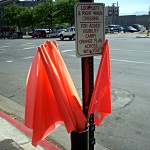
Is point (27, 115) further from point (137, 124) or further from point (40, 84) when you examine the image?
point (137, 124)

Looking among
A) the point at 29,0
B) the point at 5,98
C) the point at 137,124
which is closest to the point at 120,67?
the point at 5,98

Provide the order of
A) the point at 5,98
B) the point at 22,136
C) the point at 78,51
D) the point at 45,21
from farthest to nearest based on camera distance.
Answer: the point at 45,21, the point at 5,98, the point at 22,136, the point at 78,51

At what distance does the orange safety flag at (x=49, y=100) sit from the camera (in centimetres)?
253

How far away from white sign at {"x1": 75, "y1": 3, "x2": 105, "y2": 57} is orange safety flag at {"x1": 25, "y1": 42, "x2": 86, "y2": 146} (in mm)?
316

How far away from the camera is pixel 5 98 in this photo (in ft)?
24.3

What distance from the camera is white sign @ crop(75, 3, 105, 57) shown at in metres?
2.48

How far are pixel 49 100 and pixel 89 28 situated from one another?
79cm

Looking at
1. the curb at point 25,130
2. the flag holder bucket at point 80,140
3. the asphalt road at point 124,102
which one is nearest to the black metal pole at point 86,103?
the flag holder bucket at point 80,140

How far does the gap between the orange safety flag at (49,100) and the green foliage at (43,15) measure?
48.8 meters

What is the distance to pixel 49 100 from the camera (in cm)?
267

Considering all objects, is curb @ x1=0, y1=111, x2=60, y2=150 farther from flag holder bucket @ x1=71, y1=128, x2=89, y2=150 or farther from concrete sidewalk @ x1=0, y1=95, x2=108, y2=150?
flag holder bucket @ x1=71, y1=128, x2=89, y2=150

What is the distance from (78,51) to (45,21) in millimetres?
54966

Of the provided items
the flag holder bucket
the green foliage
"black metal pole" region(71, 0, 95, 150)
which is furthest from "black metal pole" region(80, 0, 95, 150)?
the green foliage

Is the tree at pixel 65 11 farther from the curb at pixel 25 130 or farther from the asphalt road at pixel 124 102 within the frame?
→ the curb at pixel 25 130
